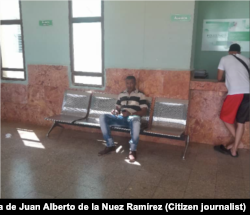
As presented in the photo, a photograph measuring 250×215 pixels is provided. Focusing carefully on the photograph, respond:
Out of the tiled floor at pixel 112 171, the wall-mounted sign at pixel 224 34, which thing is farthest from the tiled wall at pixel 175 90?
the wall-mounted sign at pixel 224 34

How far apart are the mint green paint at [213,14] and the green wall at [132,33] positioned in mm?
1455

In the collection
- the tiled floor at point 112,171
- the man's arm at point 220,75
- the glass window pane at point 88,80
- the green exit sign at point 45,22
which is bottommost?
the tiled floor at point 112,171

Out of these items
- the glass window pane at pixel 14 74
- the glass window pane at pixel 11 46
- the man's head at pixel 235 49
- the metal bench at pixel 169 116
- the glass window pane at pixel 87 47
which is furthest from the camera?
the glass window pane at pixel 14 74

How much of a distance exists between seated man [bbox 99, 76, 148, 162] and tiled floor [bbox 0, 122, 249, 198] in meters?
0.24

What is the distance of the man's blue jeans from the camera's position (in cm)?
379

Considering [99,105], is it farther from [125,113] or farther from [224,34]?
[224,34]

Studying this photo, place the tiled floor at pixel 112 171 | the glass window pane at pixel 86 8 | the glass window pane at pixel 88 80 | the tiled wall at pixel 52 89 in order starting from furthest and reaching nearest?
1. the glass window pane at pixel 88 80
2. the glass window pane at pixel 86 8
3. the tiled wall at pixel 52 89
4. the tiled floor at pixel 112 171

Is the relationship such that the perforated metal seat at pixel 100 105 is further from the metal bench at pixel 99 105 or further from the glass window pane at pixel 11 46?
the glass window pane at pixel 11 46

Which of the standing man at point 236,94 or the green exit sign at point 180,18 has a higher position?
the green exit sign at point 180,18

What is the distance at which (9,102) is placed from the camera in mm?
5773

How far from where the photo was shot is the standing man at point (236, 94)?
3732mm

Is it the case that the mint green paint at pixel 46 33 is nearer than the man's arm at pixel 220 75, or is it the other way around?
the man's arm at pixel 220 75

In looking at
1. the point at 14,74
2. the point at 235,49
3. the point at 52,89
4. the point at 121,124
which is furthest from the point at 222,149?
the point at 14,74

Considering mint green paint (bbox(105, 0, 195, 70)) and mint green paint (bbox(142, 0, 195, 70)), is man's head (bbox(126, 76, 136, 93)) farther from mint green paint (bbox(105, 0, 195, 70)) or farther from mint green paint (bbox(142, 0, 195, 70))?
mint green paint (bbox(142, 0, 195, 70))
